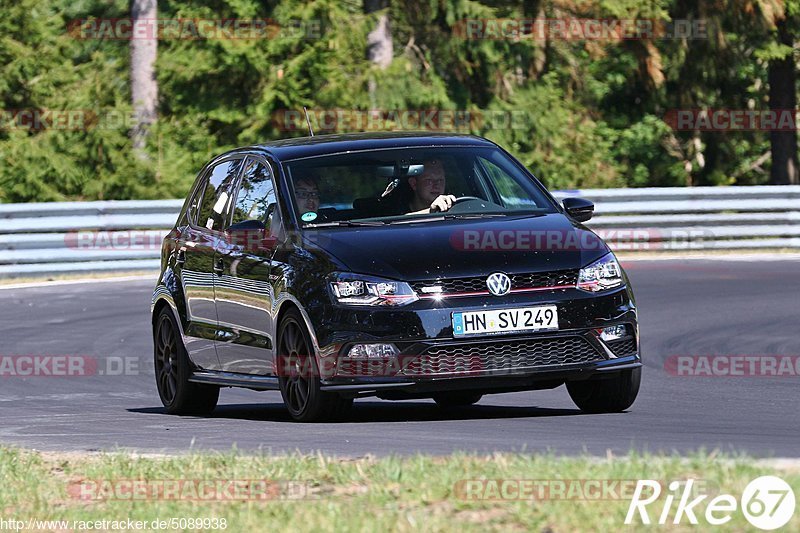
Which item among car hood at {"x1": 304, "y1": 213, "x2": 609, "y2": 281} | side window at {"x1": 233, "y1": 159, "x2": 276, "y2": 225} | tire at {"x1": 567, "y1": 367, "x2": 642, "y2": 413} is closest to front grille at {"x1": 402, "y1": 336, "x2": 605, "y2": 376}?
car hood at {"x1": 304, "y1": 213, "x2": 609, "y2": 281}

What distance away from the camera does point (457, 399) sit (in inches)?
457

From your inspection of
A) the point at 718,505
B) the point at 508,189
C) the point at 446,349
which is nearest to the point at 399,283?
the point at 446,349

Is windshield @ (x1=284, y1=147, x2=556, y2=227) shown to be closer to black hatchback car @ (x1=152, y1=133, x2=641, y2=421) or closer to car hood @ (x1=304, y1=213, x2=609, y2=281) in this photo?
black hatchback car @ (x1=152, y1=133, x2=641, y2=421)

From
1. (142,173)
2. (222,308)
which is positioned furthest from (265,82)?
(222,308)

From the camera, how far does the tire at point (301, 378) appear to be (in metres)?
9.62

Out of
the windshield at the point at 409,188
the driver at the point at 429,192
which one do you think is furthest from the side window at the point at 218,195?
the driver at the point at 429,192

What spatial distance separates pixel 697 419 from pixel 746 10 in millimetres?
27690

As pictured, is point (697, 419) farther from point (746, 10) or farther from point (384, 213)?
point (746, 10)

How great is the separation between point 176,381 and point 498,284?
337cm

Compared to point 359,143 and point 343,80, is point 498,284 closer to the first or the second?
point 359,143

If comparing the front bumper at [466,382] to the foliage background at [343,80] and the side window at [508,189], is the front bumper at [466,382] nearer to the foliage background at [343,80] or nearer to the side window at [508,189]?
the side window at [508,189]

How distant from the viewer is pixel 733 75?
45.6m

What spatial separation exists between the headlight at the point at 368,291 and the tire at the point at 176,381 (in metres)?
2.61

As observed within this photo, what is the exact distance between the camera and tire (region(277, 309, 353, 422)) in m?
9.62
